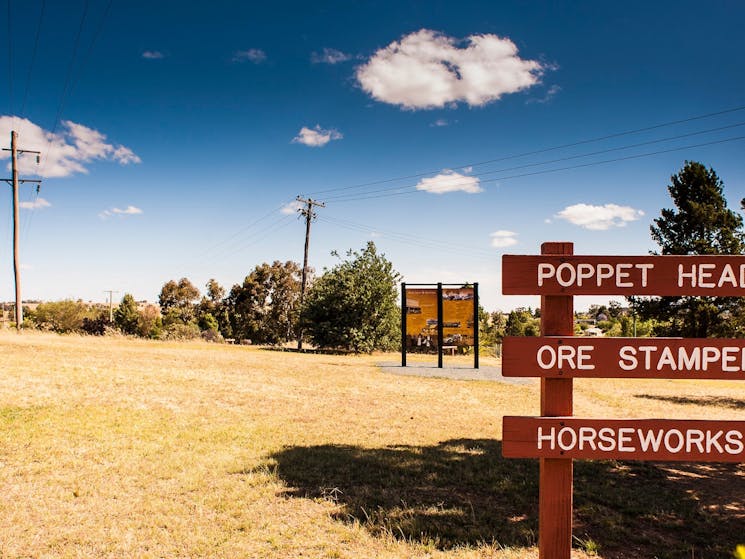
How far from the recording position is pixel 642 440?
10.2ft

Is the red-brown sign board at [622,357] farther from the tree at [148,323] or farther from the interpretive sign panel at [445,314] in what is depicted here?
the tree at [148,323]

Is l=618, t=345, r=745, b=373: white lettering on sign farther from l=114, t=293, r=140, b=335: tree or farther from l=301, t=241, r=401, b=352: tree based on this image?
l=114, t=293, r=140, b=335: tree

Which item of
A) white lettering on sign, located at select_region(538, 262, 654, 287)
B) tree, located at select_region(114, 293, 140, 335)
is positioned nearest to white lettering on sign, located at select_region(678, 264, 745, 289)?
white lettering on sign, located at select_region(538, 262, 654, 287)

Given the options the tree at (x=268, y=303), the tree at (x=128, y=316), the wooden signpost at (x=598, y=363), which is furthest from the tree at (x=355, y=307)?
the tree at (x=128, y=316)

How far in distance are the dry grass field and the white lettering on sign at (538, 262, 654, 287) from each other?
8.25ft

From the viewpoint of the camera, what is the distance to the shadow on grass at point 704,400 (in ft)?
45.1

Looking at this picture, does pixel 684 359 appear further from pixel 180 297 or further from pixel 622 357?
pixel 180 297

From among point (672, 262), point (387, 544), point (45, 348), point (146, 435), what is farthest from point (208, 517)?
point (45, 348)

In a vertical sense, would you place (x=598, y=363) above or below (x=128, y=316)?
above

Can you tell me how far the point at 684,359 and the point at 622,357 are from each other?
386mm

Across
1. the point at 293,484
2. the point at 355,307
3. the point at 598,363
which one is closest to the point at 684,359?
the point at 598,363

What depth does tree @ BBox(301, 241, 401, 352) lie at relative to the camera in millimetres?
29109

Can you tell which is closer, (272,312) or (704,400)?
(704,400)

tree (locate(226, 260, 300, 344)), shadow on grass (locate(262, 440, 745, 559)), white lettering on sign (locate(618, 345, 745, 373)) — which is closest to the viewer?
white lettering on sign (locate(618, 345, 745, 373))
